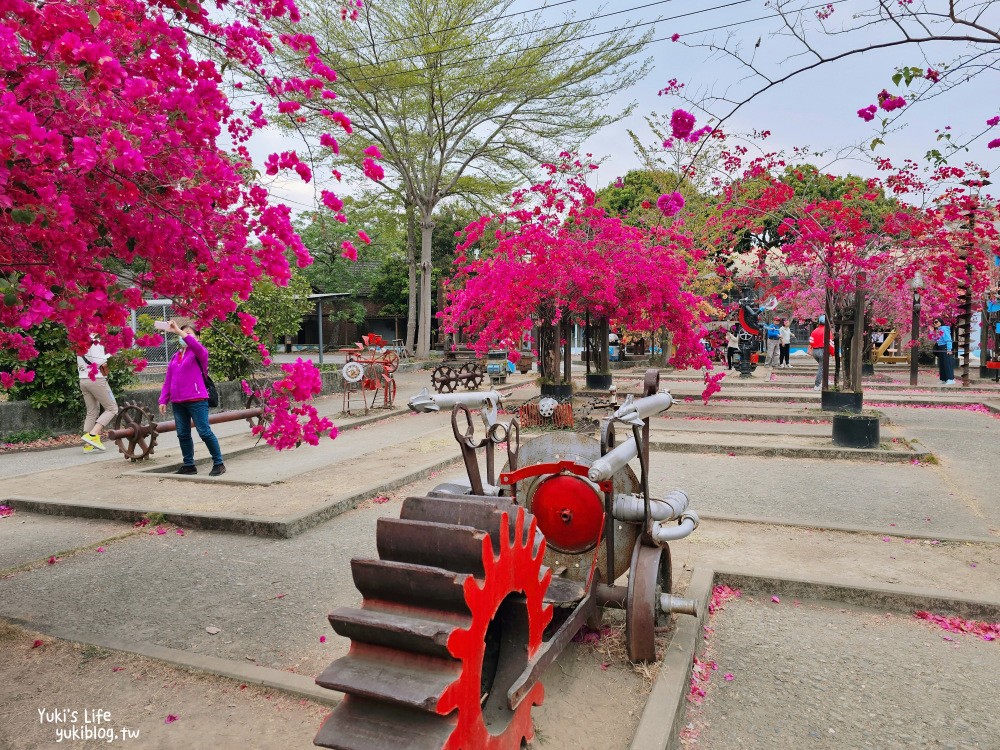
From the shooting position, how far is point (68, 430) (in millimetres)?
10688

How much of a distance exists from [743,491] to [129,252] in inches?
224

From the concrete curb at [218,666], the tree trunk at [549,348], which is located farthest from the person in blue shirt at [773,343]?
the concrete curb at [218,666]

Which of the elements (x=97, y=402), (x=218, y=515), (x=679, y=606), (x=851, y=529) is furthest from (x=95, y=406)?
(x=851, y=529)

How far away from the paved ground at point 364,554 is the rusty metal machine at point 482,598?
15.3 inches

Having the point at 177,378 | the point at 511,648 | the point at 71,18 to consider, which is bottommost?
the point at 511,648

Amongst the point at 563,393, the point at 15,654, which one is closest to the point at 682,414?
the point at 563,393

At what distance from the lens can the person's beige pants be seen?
9.01m

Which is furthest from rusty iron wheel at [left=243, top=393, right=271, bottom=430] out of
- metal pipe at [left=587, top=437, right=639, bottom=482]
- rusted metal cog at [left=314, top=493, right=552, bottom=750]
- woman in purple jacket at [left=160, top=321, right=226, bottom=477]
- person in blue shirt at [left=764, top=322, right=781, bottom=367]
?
person in blue shirt at [left=764, top=322, right=781, bottom=367]

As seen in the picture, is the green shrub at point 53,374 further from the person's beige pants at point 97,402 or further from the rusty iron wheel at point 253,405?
the rusty iron wheel at point 253,405

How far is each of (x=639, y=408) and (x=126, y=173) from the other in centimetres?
257

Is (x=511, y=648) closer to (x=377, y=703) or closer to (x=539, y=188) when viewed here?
(x=377, y=703)

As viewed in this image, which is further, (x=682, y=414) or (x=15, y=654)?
(x=682, y=414)

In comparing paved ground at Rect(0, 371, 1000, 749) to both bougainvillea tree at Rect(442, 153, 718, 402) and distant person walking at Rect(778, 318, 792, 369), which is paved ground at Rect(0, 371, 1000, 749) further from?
distant person walking at Rect(778, 318, 792, 369)

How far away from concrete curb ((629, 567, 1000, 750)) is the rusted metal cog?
0.61m
